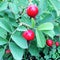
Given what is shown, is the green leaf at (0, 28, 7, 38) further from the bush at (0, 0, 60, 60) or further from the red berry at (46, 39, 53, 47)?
the red berry at (46, 39, 53, 47)

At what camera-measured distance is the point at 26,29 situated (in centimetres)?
114

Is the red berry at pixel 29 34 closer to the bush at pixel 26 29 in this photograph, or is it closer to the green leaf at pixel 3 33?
the bush at pixel 26 29

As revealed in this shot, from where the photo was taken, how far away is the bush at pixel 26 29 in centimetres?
114

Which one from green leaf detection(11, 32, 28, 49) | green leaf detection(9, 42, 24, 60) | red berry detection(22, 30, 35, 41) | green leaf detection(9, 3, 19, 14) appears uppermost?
green leaf detection(9, 3, 19, 14)

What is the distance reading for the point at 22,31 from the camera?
1.21m

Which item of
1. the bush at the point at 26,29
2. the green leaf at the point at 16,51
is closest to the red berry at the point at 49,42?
the bush at the point at 26,29

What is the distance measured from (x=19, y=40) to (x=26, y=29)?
84 mm

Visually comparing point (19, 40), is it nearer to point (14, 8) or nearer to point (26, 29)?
point (26, 29)

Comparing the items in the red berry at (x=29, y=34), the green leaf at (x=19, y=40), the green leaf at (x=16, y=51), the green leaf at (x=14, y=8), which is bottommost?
the green leaf at (x=16, y=51)

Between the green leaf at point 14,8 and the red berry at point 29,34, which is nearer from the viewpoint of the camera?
the red berry at point 29,34

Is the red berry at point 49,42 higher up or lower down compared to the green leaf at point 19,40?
lower down

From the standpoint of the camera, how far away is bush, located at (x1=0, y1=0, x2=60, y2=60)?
114cm

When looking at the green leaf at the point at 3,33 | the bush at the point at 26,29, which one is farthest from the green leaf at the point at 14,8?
the green leaf at the point at 3,33

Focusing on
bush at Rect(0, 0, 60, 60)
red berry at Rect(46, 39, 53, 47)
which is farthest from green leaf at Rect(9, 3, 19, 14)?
red berry at Rect(46, 39, 53, 47)
